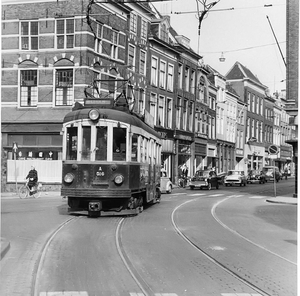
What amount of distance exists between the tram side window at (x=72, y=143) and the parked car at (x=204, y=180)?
20926 millimetres

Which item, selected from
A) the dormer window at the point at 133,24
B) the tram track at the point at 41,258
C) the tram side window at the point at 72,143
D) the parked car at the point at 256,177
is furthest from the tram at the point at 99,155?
the parked car at the point at 256,177

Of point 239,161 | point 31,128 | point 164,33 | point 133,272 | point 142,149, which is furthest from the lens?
point 239,161

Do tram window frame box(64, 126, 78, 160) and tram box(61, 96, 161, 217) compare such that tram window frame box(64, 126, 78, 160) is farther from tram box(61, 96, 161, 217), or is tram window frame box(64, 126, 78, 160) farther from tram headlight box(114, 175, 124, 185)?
tram headlight box(114, 175, 124, 185)

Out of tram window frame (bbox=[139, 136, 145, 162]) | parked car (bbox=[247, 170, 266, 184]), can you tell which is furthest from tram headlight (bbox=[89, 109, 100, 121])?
parked car (bbox=[247, 170, 266, 184])

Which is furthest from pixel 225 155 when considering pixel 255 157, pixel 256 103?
pixel 256 103

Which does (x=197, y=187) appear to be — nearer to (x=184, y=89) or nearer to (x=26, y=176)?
(x=184, y=89)

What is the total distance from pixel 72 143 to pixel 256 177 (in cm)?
3885

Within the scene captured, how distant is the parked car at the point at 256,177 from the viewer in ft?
163

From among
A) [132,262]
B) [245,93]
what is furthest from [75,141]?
[245,93]

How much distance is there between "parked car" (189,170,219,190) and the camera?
112 feet

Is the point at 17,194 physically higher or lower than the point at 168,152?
lower

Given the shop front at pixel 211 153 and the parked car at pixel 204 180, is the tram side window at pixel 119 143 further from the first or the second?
the shop front at pixel 211 153

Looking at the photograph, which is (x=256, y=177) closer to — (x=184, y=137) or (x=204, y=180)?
(x=184, y=137)

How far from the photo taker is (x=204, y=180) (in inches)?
1345
